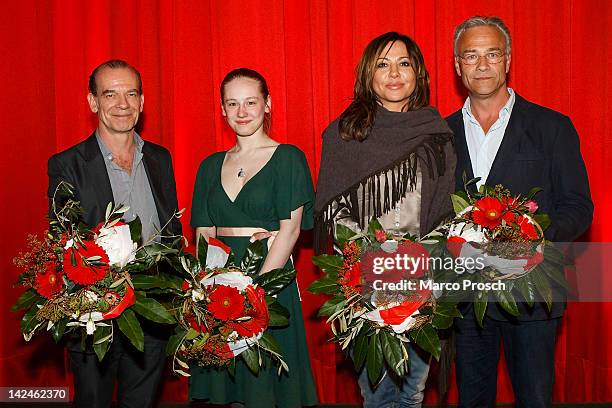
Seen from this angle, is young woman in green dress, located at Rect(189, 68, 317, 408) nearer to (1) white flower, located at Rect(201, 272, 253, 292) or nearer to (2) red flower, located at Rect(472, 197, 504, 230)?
(1) white flower, located at Rect(201, 272, 253, 292)

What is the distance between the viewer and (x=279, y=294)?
2660 mm

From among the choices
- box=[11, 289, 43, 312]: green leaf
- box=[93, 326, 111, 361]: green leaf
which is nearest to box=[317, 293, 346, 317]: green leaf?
box=[93, 326, 111, 361]: green leaf

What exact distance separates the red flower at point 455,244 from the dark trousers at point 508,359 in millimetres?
449

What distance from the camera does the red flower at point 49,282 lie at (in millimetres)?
2115

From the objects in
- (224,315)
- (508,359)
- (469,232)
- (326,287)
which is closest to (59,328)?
(224,315)

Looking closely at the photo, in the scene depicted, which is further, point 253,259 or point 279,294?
point 279,294

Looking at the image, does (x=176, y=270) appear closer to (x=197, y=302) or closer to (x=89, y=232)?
(x=197, y=302)

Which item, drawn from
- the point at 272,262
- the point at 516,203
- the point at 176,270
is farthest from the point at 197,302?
the point at 516,203

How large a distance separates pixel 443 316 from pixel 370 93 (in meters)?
0.84

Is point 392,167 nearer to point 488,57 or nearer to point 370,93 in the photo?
point 370,93

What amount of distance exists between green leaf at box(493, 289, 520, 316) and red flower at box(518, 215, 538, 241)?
0.19 m

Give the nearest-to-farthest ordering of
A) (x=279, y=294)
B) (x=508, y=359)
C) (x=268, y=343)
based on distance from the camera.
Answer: (x=268, y=343) < (x=508, y=359) < (x=279, y=294)

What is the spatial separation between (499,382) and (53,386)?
7.63ft

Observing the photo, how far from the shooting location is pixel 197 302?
2309 millimetres
